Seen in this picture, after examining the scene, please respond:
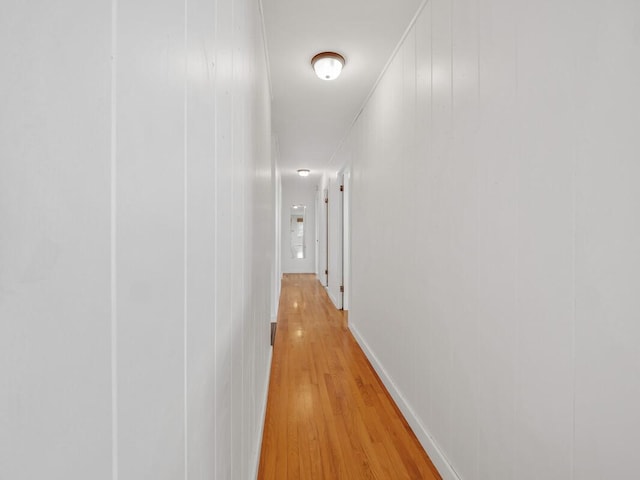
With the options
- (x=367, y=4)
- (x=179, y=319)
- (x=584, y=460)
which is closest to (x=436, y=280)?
(x=584, y=460)

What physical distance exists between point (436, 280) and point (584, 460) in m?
0.96

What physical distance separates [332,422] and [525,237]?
1.63 m

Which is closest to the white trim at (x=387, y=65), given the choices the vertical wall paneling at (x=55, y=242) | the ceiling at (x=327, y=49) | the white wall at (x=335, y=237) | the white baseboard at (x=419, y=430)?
the ceiling at (x=327, y=49)

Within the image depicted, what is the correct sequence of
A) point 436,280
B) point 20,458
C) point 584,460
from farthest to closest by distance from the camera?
1. point 436,280
2. point 584,460
3. point 20,458

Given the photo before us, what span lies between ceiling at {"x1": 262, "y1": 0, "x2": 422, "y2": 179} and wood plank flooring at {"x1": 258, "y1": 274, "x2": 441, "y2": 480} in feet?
8.38

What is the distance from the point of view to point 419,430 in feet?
6.12

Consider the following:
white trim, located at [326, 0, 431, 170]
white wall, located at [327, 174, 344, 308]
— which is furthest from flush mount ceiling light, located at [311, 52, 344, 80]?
white wall, located at [327, 174, 344, 308]

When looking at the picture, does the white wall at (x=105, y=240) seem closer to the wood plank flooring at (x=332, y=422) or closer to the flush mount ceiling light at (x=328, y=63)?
the wood plank flooring at (x=332, y=422)

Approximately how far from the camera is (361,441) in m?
1.85

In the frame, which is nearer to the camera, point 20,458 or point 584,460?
point 20,458

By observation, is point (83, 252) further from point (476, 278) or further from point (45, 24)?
point (476, 278)

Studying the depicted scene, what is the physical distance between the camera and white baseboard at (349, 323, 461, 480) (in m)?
1.56

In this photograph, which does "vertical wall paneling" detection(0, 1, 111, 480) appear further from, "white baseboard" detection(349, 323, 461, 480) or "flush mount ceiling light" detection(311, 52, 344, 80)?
"flush mount ceiling light" detection(311, 52, 344, 80)

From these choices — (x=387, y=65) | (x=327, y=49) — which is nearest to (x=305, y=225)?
(x=387, y=65)
